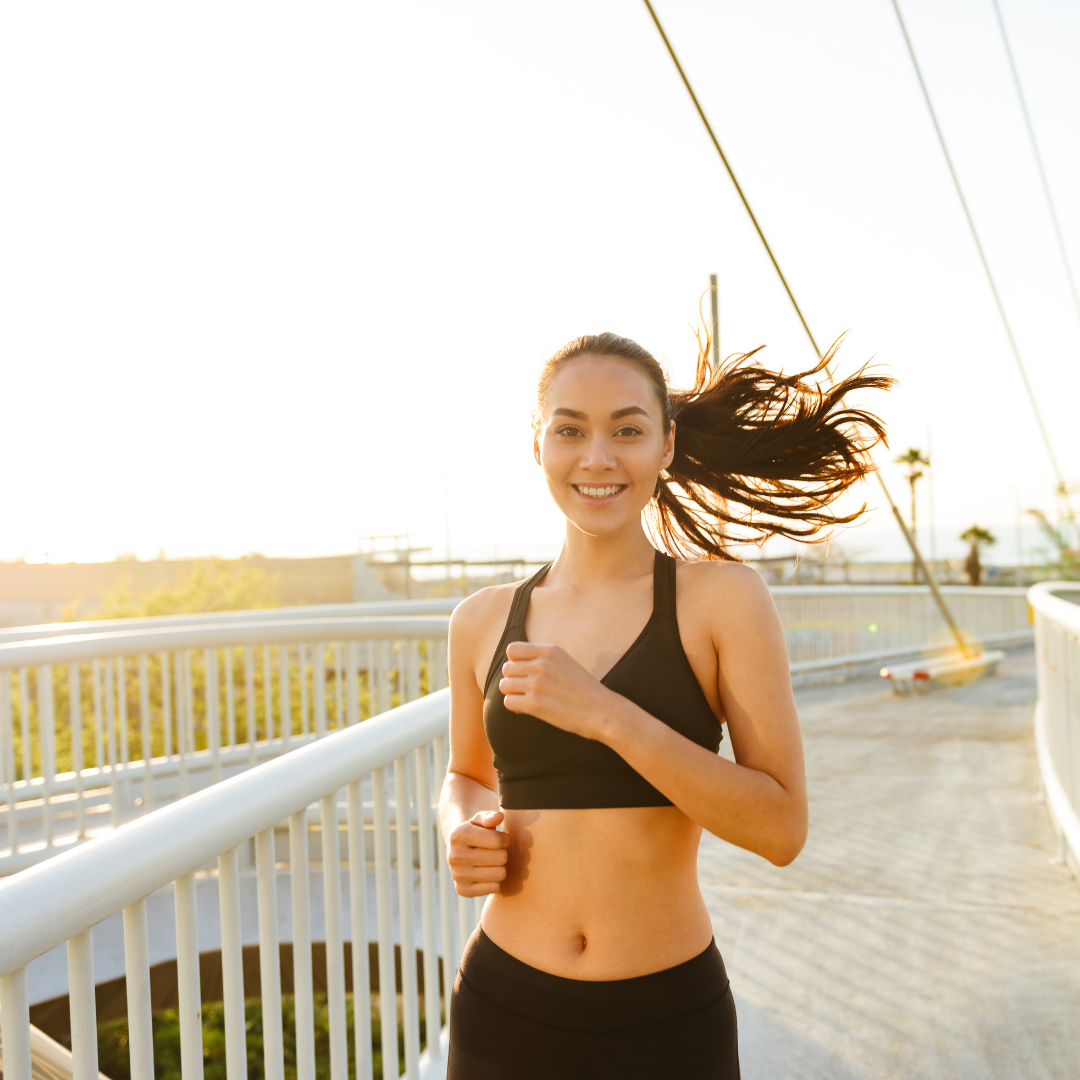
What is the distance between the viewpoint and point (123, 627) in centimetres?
545

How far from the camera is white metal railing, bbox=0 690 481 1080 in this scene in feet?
3.21

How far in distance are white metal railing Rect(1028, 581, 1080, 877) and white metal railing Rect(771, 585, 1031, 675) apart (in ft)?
16.0

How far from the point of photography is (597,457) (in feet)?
5.07

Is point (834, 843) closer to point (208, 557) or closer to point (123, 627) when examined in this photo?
point (123, 627)

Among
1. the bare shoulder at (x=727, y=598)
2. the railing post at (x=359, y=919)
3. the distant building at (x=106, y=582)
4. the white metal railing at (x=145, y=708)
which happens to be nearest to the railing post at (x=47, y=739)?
the white metal railing at (x=145, y=708)

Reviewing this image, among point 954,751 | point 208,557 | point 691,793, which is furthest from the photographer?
point 208,557

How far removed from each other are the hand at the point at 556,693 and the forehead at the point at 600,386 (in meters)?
0.49

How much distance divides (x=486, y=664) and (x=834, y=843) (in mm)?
3805

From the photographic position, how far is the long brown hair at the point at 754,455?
2.01 meters

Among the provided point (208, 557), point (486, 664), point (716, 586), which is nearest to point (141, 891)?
point (486, 664)

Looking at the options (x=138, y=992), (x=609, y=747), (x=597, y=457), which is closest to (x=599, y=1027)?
(x=609, y=747)

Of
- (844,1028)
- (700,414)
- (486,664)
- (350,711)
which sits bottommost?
(844,1028)

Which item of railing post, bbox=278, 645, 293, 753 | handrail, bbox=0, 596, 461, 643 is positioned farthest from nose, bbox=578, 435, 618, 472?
handrail, bbox=0, 596, 461, 643

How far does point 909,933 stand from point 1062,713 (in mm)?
1389
